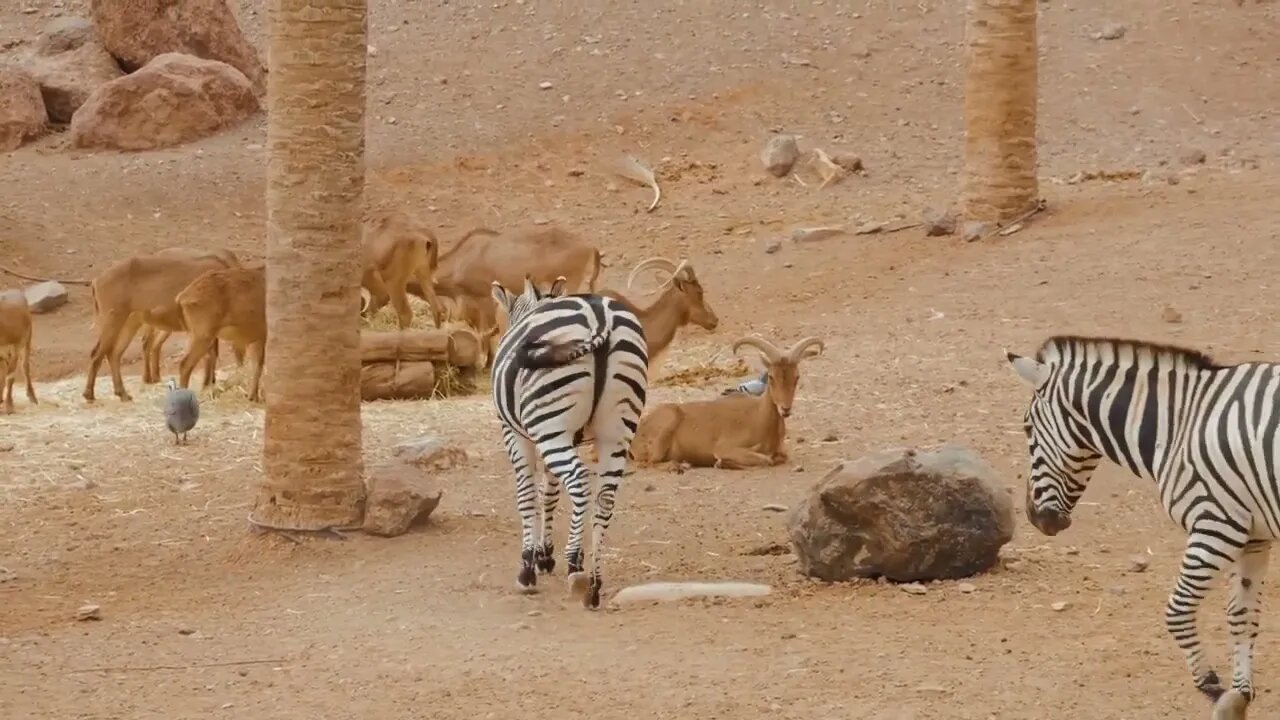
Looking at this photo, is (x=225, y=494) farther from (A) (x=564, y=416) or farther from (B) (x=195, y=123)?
(B) (x=195, y=123)

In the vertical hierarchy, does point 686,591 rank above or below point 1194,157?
below

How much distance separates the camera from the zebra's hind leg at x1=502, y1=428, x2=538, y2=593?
357 inches

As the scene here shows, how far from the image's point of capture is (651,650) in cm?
806

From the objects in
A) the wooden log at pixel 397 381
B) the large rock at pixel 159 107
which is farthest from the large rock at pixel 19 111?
the wooden log at pixel 397 381

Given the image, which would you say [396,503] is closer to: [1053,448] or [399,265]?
[1053,448]

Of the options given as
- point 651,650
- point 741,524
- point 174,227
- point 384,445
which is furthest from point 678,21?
point 651,650

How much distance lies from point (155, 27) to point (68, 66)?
120 centimetres

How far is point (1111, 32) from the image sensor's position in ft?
79.3

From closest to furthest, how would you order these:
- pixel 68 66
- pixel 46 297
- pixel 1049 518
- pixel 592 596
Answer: pixel 1049 518, pixel 592 596, pixel 46 297, pixel 68 66

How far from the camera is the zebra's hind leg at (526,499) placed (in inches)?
357

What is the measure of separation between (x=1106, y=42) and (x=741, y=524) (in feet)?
50.7

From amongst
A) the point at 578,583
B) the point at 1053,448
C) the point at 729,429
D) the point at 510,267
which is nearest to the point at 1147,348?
the point at 1053,448

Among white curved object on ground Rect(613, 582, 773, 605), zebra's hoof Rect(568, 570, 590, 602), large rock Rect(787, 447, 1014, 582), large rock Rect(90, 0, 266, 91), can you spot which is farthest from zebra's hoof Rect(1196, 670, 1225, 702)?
large rock Rect(90, 0, 266, 91)

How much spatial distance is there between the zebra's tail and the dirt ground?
1.14 m
